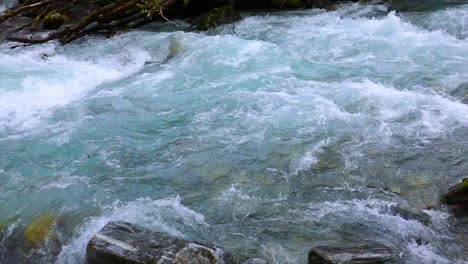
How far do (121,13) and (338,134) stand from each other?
7.12 meters

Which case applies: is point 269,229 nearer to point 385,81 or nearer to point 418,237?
point 418,237

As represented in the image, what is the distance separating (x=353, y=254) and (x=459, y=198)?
160 centimetres

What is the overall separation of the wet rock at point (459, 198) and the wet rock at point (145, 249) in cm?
245

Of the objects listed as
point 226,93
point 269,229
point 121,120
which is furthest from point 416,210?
point 121,120

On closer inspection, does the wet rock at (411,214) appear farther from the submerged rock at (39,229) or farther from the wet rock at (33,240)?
the submerged rock at (39,229)

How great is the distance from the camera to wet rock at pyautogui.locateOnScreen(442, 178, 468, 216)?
5.07 metres

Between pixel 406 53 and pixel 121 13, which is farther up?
pixel 121 13

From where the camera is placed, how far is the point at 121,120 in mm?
7645

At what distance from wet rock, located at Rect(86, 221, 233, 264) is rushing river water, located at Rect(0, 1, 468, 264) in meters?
0.44

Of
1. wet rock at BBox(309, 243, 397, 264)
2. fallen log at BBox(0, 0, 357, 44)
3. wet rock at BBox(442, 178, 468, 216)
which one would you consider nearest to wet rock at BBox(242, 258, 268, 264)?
wet rock at BBox(309, 243, 397, 264)

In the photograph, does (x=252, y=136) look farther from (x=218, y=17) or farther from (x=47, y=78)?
(x=218, y=17)

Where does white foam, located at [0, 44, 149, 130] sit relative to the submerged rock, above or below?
above

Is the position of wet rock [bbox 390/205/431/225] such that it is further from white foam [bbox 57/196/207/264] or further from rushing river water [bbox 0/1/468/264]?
white foam [bbox 57/196/207/264]

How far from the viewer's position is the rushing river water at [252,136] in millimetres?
5152
